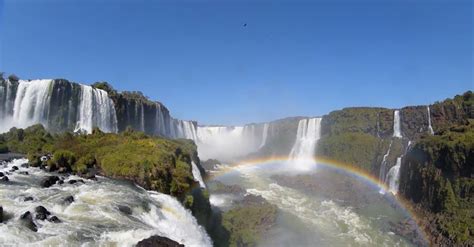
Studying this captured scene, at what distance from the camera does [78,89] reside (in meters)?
44.2

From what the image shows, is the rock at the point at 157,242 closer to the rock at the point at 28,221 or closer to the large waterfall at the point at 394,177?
the rock at the point at 28,221

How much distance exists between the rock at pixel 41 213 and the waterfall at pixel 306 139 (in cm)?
5199

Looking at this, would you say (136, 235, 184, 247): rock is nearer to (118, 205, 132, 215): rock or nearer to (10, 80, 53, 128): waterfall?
(118, 205, 132, 215): rock

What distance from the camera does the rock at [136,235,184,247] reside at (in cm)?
1031

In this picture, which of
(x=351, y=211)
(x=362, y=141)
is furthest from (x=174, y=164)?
(x=362, y=141)

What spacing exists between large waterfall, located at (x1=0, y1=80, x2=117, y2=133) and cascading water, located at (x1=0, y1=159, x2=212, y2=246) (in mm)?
24818

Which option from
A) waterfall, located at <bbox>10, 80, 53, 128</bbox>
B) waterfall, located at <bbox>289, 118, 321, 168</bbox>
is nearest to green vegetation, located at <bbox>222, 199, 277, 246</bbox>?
waterfall, located at <bbox>10, 80, 53, 128</bbox>

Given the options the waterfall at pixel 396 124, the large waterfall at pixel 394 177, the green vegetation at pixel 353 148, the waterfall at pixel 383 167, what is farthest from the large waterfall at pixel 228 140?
the large waterfall at pixel 394 177

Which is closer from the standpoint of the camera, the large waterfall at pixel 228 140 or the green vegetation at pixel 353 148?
the green vegetation at pixel 353 148

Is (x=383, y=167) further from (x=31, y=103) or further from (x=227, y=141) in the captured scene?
(x=31, y=103)

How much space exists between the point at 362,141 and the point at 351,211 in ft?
70.7

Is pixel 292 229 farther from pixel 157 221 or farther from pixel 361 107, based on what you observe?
pixel 361 107

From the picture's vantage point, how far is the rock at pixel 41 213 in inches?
449

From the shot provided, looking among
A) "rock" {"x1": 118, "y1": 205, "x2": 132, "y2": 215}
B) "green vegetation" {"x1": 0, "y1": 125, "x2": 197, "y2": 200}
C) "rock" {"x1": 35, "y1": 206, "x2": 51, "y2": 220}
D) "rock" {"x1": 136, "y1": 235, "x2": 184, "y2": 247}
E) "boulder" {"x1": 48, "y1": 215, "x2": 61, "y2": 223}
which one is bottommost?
"rock" {"x1": 136, "y1": 235, "x2": 184, "y2": 247}
